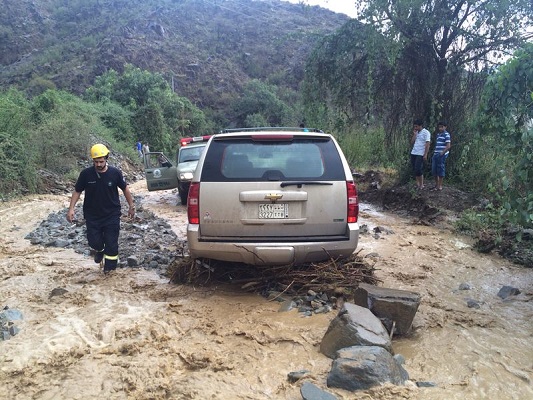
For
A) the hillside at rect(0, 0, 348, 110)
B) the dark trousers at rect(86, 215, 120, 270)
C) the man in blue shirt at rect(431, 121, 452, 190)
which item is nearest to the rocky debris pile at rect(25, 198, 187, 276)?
the dark trousers at rect(86, 215, 120, 270)

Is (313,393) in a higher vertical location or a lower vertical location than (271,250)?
lower

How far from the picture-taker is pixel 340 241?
4.55m

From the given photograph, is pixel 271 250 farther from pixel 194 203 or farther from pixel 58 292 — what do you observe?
pixel 58 292

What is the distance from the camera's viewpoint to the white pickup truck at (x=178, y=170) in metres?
10.7

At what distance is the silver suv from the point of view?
444 centimetres

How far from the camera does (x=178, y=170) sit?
11359 millimetres

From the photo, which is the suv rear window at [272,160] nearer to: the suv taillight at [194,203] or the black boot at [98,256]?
the suv taillight at [194,203]

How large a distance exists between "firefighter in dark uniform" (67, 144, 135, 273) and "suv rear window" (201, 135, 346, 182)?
5.19ft

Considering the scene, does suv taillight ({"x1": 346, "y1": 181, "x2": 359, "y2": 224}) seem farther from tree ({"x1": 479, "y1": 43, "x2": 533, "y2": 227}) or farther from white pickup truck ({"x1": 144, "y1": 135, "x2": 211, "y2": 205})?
white pickup truck ({"x1": 144, "y1": 135, "x2": 211, "y2": 205})

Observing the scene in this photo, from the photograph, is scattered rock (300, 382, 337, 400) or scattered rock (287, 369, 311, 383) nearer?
scattered rock (300, 382, 337, 400)

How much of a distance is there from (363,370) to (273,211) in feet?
6.23

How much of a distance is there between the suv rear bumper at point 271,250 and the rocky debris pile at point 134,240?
1335mm

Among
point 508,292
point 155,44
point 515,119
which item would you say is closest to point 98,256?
point 508,292

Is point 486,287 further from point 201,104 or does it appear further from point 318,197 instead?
point 201,104
